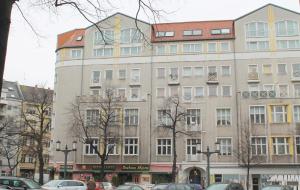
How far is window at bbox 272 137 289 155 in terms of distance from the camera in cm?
5578

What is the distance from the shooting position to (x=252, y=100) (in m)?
58.3

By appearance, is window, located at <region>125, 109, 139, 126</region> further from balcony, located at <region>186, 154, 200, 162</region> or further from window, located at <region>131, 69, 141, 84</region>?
balcony, located at <region>186, 154, 200, 162</region>

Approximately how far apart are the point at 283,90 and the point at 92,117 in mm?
24368

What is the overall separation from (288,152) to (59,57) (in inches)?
1314

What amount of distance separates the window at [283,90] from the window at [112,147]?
21.3 m

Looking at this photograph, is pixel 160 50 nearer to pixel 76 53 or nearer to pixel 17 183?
pixel 76 53

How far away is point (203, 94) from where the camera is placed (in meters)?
60.2

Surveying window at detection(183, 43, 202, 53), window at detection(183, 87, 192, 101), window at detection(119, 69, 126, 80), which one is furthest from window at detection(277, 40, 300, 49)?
window at detection(119, 69, 126, 80)

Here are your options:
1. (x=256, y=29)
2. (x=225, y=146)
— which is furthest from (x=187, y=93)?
(x=256, y=29)

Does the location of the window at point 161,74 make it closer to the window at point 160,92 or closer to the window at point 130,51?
the window at point 160,92

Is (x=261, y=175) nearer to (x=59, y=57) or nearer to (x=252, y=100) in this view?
(x=252, y=100)

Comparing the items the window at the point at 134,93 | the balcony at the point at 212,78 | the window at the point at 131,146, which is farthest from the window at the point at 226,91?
the window at the point at 131,146

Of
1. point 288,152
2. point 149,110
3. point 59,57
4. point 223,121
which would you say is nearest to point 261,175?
point 288,152

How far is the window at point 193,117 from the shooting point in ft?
194
